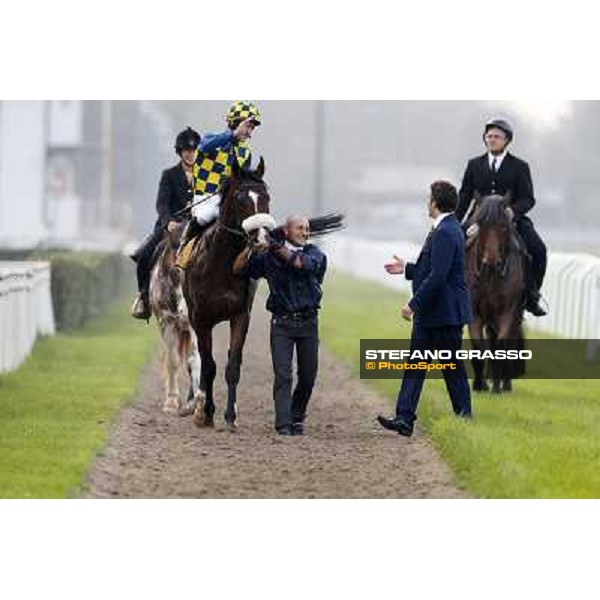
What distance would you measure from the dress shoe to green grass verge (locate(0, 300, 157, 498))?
207 cm

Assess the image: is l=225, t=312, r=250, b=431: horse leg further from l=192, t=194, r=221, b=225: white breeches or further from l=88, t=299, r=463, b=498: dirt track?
l=192, t=194, r=221, b=225: white breeches

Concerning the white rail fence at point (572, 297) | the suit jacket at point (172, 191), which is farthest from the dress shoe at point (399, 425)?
the white rail fence at point (572, 297)

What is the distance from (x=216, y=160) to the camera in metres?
12.5

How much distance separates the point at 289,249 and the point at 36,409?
277 centimetres

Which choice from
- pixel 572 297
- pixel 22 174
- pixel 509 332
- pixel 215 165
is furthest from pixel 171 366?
pixel 22 174

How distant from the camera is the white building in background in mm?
25141

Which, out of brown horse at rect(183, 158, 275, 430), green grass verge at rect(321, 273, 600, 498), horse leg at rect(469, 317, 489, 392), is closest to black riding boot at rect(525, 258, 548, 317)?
horse leg at rect(469, 317, 489, 392)

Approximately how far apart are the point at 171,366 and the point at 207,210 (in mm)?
1858

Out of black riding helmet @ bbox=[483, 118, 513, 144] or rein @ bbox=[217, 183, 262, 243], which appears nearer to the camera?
rein @ bbox=[217, 183, 262, 243]

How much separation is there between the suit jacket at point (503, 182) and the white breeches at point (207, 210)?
3031 millimetres

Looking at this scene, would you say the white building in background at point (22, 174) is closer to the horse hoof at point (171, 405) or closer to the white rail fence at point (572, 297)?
the white rail fence at point (572, 297)

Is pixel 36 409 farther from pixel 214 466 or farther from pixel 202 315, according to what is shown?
pixel 214 466

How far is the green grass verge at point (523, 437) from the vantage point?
33.0 feet

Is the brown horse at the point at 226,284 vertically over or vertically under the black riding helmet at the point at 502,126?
under
